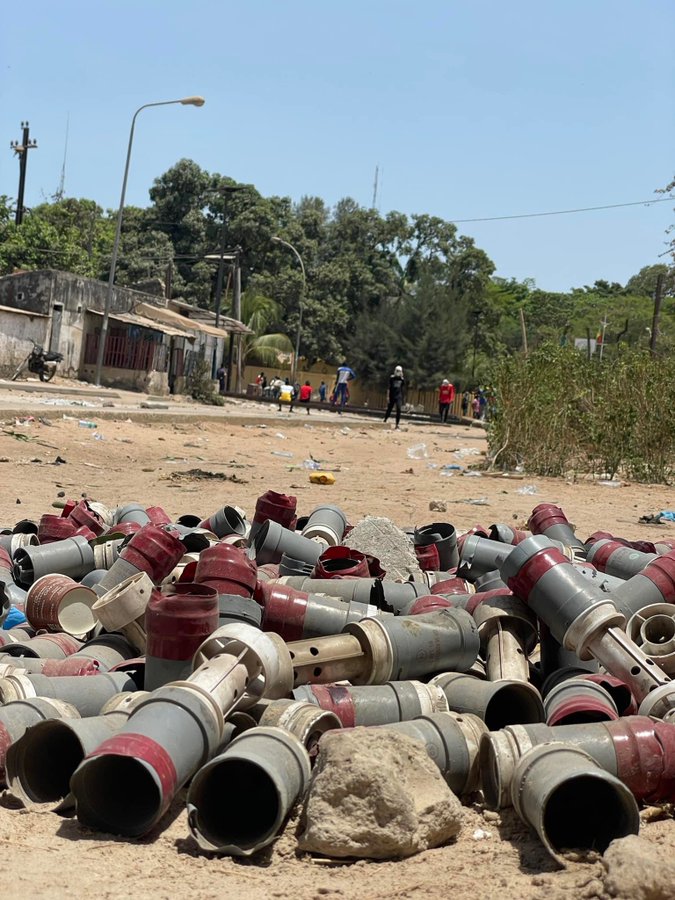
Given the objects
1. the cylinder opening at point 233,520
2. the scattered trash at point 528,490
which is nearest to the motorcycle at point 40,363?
the scattered trash at point 528,490

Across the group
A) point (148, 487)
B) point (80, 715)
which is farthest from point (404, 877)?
point (148, 487)

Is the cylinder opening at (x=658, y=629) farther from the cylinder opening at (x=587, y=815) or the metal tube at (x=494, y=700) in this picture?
the cylinder opening at (x=587, y=815)

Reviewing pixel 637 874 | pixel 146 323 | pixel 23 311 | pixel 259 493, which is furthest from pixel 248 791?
pixel 146 323

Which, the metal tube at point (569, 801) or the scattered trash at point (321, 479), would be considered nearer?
the metal tube at point (569, 801)

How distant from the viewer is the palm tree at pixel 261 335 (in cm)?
5094

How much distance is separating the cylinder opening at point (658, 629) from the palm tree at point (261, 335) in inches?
1839

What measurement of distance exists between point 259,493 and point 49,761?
24.3 feet

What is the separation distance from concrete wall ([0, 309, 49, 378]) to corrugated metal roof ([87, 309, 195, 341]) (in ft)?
9.42

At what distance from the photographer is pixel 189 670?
3223mm

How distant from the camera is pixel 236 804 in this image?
275cm

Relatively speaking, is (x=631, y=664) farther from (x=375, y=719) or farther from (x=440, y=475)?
(x=440, y=475)

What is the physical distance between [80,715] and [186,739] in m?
0.72

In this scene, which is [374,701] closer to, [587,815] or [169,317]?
[587,815]

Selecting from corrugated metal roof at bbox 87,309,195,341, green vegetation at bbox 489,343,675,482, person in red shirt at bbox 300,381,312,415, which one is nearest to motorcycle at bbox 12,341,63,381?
corrugated metal roof at bbox 87,309,195,341
